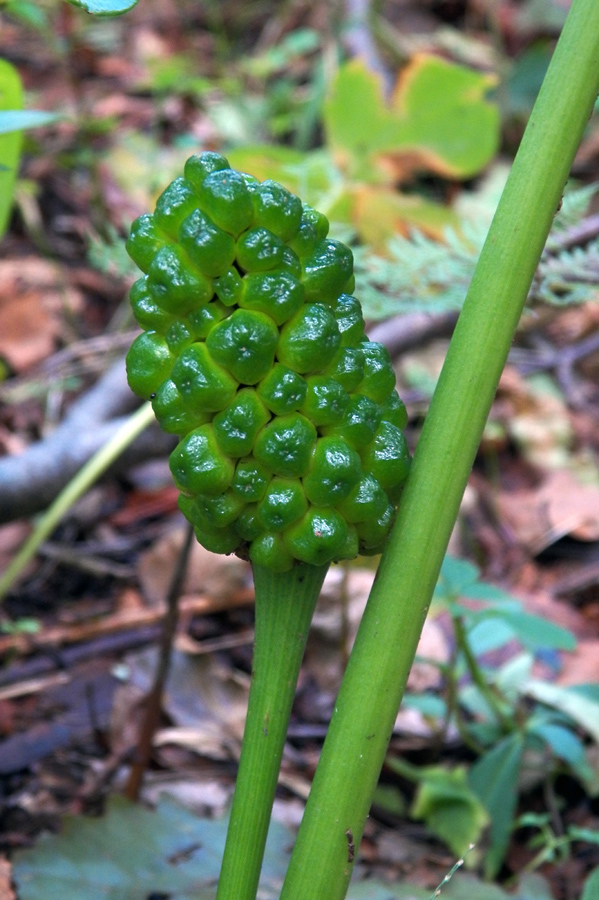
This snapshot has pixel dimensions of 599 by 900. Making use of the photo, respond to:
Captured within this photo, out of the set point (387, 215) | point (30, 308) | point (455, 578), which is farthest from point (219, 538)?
point (30, 308)

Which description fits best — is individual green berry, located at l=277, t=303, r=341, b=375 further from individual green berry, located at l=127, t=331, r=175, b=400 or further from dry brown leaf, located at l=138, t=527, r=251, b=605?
dry brown leaf, located at l=138, t=527, r=251, b=605

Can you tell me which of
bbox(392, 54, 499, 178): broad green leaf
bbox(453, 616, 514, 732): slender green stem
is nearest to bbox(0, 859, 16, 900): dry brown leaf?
bbox(453, 616, 514, 732): slender green stem

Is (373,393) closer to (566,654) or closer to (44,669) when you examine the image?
(44,669)

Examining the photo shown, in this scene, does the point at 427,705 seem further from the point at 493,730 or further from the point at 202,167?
the point at 202,167

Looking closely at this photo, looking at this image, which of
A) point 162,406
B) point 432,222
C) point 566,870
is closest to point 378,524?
point 162,406

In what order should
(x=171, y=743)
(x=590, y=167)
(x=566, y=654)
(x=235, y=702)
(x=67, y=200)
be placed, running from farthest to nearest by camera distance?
(x=590, y=167), (x=67, y=200), (x=566, y=654), (x=235, y=702), (x=171, y=743)

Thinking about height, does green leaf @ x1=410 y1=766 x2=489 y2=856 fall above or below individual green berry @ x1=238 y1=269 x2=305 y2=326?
below
